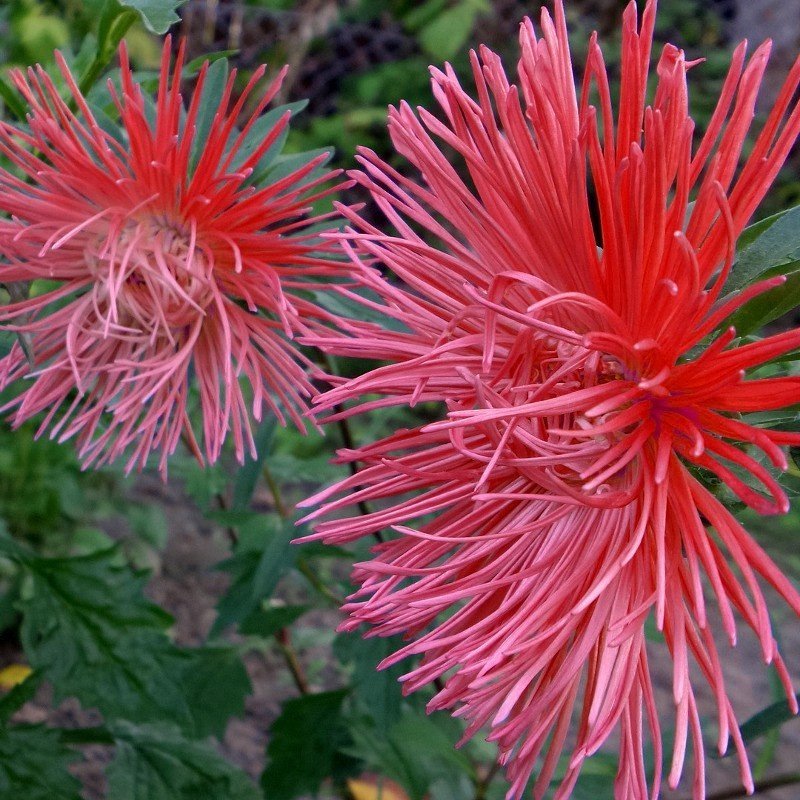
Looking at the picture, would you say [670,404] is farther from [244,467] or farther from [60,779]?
[60,779]

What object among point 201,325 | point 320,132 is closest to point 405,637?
point 201,325

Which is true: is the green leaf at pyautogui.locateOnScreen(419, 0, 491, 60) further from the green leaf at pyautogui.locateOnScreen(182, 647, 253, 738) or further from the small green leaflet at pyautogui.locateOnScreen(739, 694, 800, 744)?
the small green leaflet at pyautogui.locateOnScreen(739, 694, 800, 744)

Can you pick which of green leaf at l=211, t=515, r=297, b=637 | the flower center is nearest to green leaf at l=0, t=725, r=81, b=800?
green leaf at l=211, t=515, r=297, b=637

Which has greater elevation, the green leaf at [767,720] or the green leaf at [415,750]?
the green leaf at [767,720]

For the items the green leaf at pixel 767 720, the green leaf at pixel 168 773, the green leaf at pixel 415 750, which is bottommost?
the green leaf at pixel 415 750

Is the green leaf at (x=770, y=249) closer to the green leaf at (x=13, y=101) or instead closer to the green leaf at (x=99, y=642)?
the green leaf at (x=13, y=101)

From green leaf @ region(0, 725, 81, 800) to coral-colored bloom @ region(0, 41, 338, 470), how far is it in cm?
36

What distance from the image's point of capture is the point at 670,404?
0.43 m

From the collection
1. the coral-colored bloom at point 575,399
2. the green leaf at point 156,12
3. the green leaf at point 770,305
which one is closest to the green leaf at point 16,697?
the coral-colored bloom at point 575,399

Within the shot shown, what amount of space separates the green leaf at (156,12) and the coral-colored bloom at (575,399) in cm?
17

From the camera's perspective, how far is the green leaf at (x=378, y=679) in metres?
0.93

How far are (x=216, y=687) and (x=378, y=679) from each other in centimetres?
32

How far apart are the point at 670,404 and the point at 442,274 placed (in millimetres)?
146

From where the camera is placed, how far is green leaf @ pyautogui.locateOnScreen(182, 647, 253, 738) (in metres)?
1.11
